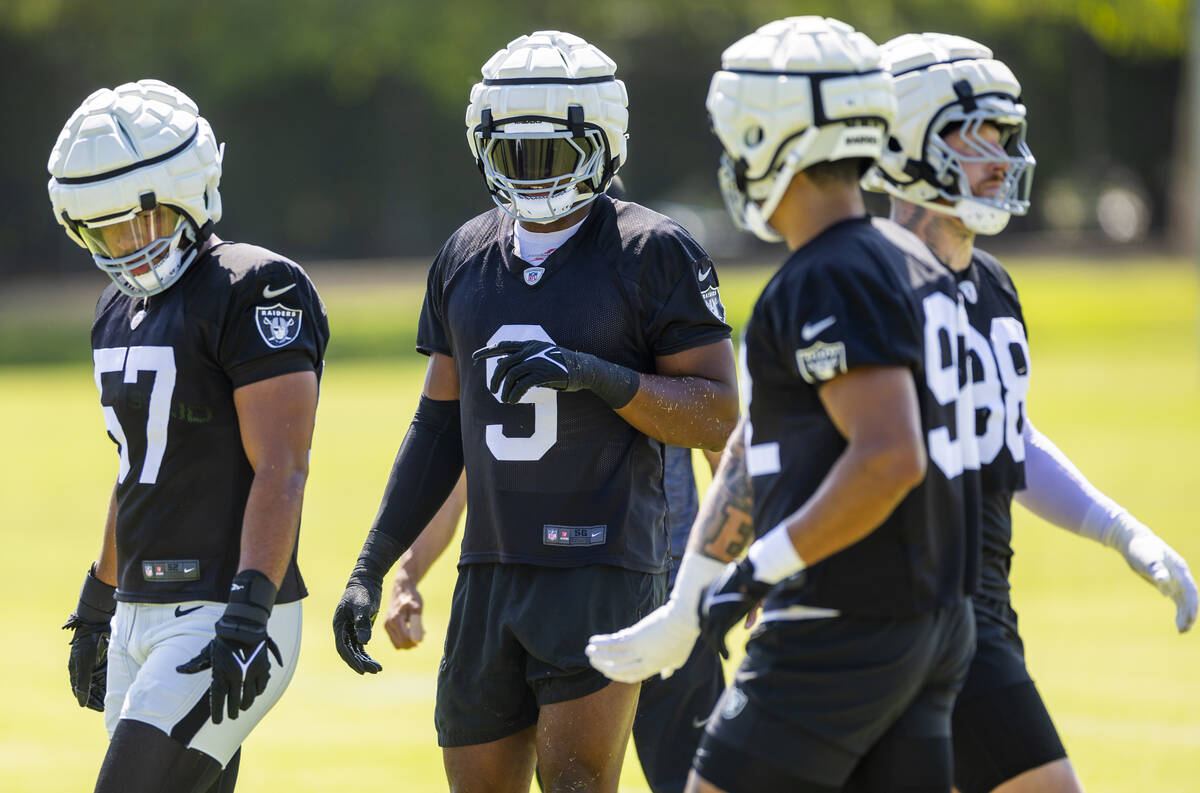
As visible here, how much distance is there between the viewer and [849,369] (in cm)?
311

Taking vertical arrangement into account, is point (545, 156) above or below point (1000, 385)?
above

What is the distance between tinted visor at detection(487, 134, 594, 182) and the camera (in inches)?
173

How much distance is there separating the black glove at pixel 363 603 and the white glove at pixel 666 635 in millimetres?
1094

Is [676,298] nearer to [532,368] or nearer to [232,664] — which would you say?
[532,368]

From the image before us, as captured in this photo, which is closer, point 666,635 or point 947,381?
point 947,381

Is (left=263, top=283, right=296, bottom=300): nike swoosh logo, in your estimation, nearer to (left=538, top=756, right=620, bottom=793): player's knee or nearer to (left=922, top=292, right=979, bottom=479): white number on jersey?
(left=538, top=756, right=620, bottom=793): player's knee

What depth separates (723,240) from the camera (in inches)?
2030

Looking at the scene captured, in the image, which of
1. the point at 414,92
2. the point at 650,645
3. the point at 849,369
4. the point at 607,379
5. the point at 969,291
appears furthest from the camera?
the point at 414,92

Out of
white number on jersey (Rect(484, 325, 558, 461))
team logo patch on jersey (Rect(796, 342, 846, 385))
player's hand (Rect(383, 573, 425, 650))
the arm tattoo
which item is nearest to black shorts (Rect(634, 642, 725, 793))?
player's hand (Rect(383, 573, 425, 650))

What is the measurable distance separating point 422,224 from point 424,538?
41.5 metres

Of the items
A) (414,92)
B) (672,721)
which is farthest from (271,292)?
(414,92)

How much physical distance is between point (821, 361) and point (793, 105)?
0.54 meters

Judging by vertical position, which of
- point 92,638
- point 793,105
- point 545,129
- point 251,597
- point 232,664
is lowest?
point 92,638

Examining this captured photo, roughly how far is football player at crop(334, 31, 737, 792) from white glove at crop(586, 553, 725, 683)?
25.2 inches
